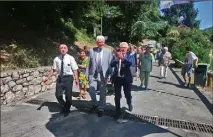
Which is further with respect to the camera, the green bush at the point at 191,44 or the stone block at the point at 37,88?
the green bush at the point at 191,44

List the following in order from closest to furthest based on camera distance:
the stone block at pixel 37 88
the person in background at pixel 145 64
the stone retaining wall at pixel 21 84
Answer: the stone retaining wall at pixel 21 84
the stone block at pixel 37 88
the person in background at pixel 145 64

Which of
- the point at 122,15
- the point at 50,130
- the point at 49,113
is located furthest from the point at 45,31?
the point at 122,15

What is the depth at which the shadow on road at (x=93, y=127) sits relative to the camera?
18.7 feet

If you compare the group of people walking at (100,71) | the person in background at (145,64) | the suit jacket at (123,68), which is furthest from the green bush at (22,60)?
the person in background at (145,64)

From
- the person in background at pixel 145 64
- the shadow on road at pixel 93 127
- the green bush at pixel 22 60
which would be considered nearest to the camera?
the shadow on road at pixel 93 127

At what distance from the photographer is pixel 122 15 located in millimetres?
26156

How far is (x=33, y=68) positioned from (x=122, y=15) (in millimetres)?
18372

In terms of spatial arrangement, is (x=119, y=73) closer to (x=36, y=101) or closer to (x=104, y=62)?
(x=104, y=62)

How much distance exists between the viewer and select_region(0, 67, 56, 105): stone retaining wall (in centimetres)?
757

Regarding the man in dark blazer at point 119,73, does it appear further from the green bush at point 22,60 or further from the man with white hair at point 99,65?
the green bush at point 22,60

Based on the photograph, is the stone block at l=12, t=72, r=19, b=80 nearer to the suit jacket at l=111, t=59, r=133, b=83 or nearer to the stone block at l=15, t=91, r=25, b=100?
the stone block at l=15, t=91, r=25, b=100

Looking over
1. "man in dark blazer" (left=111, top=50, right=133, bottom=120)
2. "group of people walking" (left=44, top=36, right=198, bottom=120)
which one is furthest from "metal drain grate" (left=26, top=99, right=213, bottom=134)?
"man in dark blazer" (left=111, top=50, right=133, bottom=120)

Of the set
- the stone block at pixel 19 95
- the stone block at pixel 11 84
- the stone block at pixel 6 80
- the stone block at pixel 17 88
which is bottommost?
the stone block at pixel 19 95

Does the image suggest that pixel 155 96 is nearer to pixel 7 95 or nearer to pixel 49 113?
pixel 49 113
